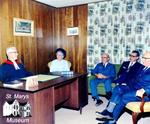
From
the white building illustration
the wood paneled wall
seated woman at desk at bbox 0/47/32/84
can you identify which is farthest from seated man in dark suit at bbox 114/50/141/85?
the white building illustration

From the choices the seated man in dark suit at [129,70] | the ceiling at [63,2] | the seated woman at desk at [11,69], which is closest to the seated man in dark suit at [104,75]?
the seated man in dark suit at [129,70]

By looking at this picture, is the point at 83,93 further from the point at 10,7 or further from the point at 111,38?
the point at 10,7

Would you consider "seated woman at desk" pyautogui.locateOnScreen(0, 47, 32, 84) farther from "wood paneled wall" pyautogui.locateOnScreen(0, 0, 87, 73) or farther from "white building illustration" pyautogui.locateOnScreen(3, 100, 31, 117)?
"white building illustration" pyautogui.locateOnScreen(3, 100, 31, 117)

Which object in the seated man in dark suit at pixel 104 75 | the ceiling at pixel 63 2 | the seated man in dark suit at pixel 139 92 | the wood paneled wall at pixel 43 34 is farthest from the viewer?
the ceiling at pixel 63 2

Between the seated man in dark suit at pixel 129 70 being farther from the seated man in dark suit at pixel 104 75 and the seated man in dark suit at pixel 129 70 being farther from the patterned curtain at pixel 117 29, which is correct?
the patterned curtain at pixel 117 29

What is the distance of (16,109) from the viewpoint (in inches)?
105

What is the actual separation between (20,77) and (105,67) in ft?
6.57

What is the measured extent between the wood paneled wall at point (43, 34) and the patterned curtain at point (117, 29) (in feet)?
0.77

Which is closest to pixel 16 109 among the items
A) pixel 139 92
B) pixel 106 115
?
pixel 106 115

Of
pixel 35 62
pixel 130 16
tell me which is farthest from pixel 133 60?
pixel 35 62

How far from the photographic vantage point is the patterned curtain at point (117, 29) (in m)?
4.75

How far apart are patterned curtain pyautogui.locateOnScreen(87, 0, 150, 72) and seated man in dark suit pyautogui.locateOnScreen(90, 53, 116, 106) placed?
405mm

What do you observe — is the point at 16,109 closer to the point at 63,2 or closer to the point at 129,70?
the point at 129,70

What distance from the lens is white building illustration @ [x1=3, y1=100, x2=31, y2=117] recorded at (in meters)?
2.63
